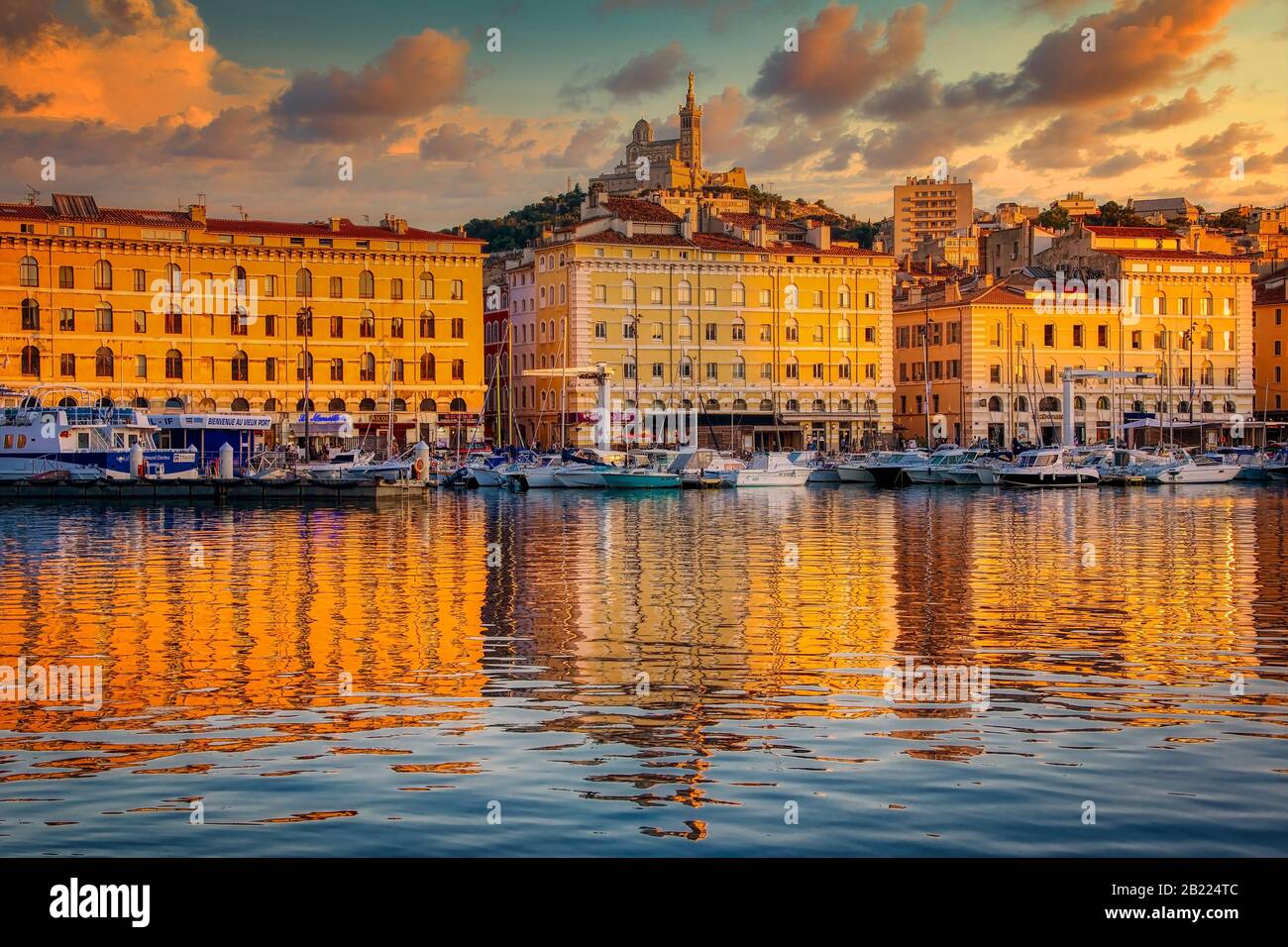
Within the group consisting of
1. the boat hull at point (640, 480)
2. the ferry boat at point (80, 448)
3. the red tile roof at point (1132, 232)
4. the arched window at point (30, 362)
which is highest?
the red tile roof at point (1132, 232)

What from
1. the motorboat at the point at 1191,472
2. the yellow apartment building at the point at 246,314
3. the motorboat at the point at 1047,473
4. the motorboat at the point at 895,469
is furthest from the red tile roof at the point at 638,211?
the motorboat at the point at 1191,472

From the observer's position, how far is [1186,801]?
1392cm

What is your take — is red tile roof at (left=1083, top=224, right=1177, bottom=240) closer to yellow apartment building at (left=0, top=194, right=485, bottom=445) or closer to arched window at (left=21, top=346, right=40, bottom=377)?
yellow apartment building at (left=0, top=194, right=485, bottom=445)

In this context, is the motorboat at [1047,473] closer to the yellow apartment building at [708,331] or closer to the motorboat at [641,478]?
the motorboat at [641,478]

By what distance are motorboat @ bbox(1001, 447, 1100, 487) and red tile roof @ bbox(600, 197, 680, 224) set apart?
36.1 metres

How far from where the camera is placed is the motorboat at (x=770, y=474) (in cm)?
8656

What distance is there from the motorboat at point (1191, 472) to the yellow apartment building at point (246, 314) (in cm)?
4259

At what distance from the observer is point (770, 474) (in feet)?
287

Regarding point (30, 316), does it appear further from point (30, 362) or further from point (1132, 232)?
point (1132, 232)

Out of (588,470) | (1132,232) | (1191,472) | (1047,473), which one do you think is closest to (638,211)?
(588,470)

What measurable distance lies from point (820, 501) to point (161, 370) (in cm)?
4493

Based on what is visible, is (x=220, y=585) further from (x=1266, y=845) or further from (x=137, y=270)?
(x=137, y=270)

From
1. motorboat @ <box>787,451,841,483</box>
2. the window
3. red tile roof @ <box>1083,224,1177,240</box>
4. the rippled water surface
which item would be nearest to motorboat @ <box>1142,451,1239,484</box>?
motorboat @ <box>787,451,841,483</box>
